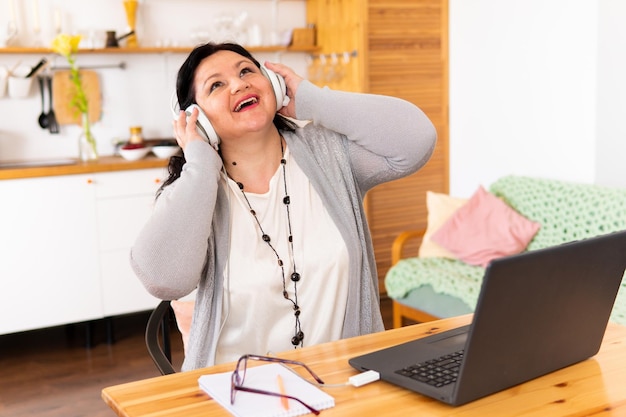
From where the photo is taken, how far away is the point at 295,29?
4852 mm

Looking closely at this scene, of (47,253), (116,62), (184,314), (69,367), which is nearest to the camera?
(184,314)

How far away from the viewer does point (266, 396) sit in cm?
123

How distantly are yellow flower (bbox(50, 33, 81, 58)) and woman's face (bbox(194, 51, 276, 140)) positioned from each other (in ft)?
8.32

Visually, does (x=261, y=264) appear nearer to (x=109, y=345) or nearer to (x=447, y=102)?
(x=109, y=345)

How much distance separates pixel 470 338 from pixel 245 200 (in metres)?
0.88

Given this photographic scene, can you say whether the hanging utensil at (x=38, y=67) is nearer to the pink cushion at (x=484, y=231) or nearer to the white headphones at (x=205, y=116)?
the pink cushion at (x=484, y=231)

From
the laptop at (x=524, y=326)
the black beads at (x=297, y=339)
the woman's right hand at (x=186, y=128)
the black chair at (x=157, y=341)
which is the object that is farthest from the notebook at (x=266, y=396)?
the woman's right hand at (x=186, y=128)

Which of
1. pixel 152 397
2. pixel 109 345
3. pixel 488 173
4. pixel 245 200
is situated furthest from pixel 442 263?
pixel 152 397

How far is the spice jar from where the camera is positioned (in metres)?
4.48

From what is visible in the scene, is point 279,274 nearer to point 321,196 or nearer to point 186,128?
point 321,196

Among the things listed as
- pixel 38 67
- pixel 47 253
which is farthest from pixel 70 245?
Result: pixel 38 67

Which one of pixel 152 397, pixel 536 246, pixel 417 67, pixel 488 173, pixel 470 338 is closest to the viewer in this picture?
pixel 470 338

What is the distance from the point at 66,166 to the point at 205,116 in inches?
93.1

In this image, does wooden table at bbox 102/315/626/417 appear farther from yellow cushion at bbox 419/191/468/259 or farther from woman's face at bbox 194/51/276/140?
yellow cushion at bbox 419/191/468/259
